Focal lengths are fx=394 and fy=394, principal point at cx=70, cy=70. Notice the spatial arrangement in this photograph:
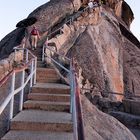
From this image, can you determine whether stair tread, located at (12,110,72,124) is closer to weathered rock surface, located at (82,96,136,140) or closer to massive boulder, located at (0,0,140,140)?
weathered rock surface, located at (82,96,136,140)

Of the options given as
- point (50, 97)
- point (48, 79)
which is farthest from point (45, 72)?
point (50, 97)

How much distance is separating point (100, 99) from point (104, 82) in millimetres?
4227

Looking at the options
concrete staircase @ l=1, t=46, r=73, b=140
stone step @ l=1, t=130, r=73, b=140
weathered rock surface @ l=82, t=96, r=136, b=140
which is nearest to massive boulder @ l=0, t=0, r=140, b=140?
weathered rock surface @ l=82, t=96, r=136, b=140

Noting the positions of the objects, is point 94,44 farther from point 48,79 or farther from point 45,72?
point 48,79

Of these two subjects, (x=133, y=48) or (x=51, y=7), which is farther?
(x=133, y=48)

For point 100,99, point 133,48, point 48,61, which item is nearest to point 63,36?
point 100,99

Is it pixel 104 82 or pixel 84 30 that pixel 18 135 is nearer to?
pixel 104 82

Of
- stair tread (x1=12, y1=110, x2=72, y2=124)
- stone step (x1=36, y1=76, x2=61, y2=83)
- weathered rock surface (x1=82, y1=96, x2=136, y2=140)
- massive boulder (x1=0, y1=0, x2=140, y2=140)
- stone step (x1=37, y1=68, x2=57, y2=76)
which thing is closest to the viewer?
stair tread (x1=12, y1=110, x2=72, y2=124)

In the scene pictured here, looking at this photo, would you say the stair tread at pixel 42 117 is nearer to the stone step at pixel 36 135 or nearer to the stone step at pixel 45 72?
the stone step at pixel 36 135

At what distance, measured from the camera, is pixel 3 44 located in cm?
3069

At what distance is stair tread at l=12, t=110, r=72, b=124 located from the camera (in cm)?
923

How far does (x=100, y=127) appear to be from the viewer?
11.0 m

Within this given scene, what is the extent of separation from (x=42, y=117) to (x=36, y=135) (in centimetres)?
121

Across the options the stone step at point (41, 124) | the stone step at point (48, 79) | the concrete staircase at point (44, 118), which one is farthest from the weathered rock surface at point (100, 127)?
the stone step at point (48, 79)
